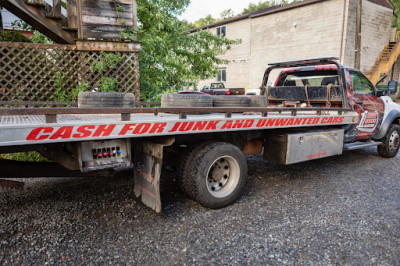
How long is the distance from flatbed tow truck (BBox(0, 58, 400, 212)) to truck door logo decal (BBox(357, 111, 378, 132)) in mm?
20

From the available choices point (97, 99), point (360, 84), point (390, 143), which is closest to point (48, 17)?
point (97, 99)

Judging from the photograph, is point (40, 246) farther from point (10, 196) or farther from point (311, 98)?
point (311, 98)

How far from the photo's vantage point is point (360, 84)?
5852 millimetres

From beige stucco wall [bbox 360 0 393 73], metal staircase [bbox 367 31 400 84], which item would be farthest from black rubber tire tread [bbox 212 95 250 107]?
metal staircase [bbox 367 31 400 84]

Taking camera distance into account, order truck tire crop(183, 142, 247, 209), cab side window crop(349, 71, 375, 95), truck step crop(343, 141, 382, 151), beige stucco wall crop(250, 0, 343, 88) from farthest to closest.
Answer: beige stucco wall crop(250, 0, 343, 88)
cab side window crop(349, 71, 375, 95)
truck step crop(343, 141, 382, 151)
truck tire crop(183, 142, 247, 209)

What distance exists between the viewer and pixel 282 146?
412 cm

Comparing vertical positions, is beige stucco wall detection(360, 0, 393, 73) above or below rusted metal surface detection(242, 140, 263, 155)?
above

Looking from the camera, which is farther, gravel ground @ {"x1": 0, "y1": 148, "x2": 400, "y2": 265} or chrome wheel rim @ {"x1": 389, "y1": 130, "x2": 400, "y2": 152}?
chrome wheel rim @ {"x1": 389, "y1": 130, "x2": 400, "y2": 152}

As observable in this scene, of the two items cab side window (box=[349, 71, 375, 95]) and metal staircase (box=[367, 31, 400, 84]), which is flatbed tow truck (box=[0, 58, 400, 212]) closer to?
cab side window (box=[349, 71, 375, 95])

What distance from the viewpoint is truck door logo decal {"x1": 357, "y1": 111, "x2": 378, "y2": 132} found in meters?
5.48

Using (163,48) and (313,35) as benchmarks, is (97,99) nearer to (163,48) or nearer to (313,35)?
(163,48)

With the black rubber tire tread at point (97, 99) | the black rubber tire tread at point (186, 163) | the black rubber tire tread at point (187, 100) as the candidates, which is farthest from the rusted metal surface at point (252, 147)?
the black rubber tire tread at point (97, 99)

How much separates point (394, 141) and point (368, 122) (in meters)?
1.20

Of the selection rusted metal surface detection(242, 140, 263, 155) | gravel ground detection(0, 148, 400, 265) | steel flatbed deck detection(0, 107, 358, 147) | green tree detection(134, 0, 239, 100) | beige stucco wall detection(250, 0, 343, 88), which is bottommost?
gravel ground detection(0, 148, 400, 265)
